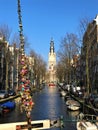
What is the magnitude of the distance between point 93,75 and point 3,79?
3185 centimetres

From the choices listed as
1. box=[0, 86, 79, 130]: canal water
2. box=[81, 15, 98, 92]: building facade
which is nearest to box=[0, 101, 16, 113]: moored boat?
box=[0, 86, 79, 130]: canal water

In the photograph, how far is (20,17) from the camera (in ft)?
47.3

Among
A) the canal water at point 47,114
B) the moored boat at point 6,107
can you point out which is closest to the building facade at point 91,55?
the canal water at point 47,114

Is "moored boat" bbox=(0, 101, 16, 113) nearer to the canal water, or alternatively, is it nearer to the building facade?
the canal water

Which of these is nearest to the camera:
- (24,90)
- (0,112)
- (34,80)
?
(24,90)

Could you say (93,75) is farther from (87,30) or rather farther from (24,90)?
(24,90)

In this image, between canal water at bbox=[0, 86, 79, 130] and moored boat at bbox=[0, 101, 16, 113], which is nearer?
canal water at bbox=[0, 86, 79, 130]

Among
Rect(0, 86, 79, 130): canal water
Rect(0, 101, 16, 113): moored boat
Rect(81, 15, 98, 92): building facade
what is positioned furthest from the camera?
Rect(81, 15, 98, 92): building facade

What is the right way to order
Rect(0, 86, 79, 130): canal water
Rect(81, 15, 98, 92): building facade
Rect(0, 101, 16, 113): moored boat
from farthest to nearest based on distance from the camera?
Rect(81, 15, 98, 92): building facade → Rect(0, 101, 16, 113): moored boat → Rect(0, 86, 79, 130): canal water

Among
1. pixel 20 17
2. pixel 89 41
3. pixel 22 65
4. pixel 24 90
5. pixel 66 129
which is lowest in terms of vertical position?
pixel 66 129

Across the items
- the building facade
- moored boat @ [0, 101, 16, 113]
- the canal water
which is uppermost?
the building facade

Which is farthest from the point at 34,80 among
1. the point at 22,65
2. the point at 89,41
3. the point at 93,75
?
the point at 22,65

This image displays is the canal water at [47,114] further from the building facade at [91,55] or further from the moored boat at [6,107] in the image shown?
the building facade at [91,55]

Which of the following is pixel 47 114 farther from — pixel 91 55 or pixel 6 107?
pixel 91 55
